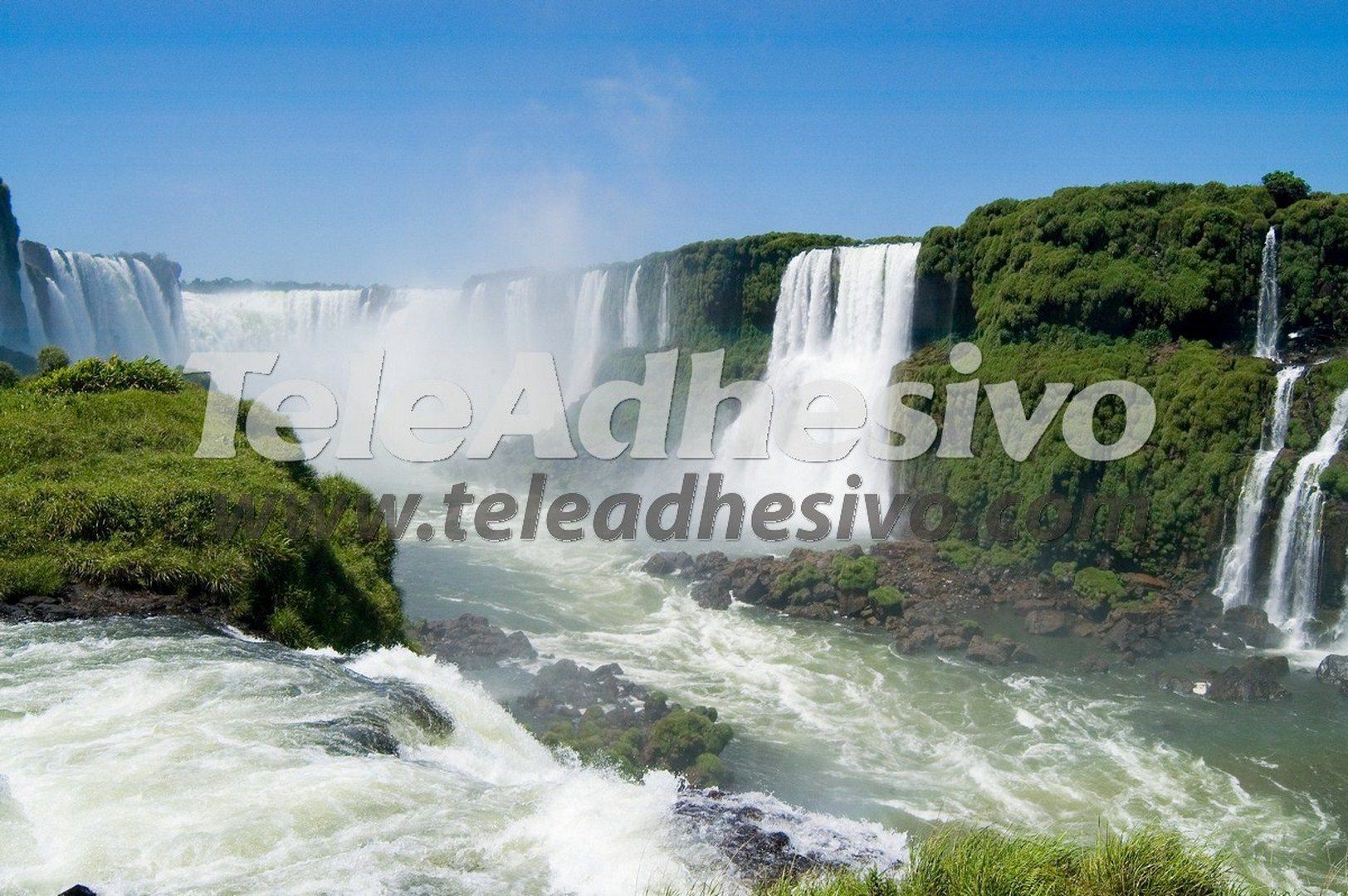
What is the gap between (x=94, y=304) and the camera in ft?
176

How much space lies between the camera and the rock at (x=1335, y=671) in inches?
776

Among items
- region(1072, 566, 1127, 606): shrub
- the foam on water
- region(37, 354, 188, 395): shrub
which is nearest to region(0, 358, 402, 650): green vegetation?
region(37, 354, 188, 395): shrub

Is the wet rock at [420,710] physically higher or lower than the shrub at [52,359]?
lower

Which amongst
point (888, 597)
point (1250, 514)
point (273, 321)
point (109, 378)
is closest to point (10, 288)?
point (273, 321)

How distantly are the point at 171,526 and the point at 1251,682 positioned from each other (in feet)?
66.6

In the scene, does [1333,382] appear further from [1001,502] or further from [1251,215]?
[1001,502]

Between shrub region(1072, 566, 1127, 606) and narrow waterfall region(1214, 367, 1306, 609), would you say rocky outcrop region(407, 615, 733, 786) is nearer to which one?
shrub region(1072, 566, 1127, 606)

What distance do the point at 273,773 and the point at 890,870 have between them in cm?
440

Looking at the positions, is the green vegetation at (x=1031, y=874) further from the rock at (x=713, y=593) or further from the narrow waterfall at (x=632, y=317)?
the narrow waterfall at (x=632, y=317)

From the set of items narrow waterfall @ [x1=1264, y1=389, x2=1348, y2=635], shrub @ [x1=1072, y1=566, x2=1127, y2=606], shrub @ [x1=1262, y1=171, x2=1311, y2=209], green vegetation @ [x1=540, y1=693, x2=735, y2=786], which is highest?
shrub @ [x1=1262, y1=171, x2=1311, y2=209]

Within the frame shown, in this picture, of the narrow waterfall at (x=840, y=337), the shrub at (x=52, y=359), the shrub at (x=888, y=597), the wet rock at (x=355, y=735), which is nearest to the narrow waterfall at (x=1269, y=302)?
the narrow waterfall at (x=840, y=337)

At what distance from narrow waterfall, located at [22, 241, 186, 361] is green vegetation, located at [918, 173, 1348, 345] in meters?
45.6

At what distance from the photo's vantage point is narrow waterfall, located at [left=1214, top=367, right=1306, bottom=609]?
77.9 feet

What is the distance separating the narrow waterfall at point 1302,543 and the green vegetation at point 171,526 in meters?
21.0
